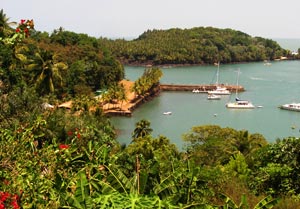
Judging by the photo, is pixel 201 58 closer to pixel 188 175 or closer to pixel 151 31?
pixel 151 31

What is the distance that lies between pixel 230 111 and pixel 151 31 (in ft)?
206

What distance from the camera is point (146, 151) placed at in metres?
15.7

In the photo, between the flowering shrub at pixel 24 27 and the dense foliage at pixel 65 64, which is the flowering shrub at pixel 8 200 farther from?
the dense foliage at pixel 65 64

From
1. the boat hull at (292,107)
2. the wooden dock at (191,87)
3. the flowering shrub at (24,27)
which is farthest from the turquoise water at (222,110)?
the flowering shrub at (24,27)

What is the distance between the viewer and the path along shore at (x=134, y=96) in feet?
116

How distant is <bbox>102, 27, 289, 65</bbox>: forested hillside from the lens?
2965 inches

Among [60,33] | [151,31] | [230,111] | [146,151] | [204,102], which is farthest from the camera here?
[151,31]

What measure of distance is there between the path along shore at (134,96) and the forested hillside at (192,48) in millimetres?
22746

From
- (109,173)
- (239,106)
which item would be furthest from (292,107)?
(109,173)

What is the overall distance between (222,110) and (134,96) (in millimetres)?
8753

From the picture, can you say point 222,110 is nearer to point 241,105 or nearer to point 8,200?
point 241,105

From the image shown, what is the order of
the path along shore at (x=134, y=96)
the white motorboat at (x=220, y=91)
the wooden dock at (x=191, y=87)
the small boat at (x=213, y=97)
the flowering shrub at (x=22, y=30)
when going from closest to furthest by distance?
the flowering shrub at (x=22, y=30), the path along shore at (x=134, y=96), the small boat at (x=213, y=97), the white motorboat at (x=220, y=91), the wooden dock at (x=191, y=87)

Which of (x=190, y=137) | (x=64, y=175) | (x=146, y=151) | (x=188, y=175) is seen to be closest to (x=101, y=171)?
(x=64, y=175)

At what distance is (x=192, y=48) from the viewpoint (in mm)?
77688
